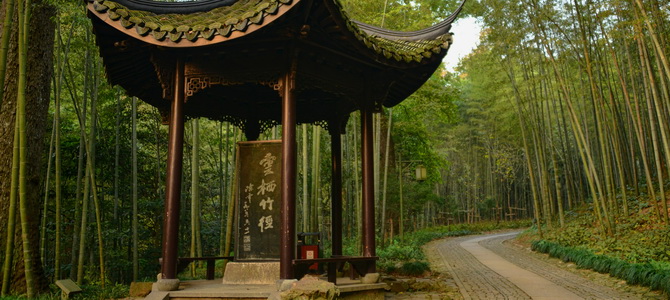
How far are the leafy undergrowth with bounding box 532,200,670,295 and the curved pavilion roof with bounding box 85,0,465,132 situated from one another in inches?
166

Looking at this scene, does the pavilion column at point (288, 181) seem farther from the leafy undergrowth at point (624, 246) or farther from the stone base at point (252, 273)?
the leafy undergrowth at point (624, 246)

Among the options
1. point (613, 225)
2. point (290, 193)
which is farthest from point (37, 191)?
point (613, 225)

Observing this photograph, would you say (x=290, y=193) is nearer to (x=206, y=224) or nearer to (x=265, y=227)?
(x=265, y=227)

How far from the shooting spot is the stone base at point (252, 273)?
15.4 feet

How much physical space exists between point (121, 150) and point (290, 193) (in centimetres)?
654

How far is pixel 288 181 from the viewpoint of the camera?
4121mm

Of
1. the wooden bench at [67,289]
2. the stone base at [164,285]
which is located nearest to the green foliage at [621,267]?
the stone base at [164,285]

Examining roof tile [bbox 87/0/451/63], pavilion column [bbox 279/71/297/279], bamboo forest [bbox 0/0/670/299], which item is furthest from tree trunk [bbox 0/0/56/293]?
pavilion column [bbox 279/71/297/279]

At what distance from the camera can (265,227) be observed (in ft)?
16.3

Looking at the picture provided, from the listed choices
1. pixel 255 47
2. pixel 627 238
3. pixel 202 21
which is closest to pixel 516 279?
pixel 627 238

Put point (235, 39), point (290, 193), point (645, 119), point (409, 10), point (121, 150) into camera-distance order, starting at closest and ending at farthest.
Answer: point (235, 39)
point (290, 193)
point (121, 150)
point (409, 10)
point (645, 119)

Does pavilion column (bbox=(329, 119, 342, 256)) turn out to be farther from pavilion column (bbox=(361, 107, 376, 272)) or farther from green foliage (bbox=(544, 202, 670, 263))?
green foliage (bbox=(544, 202, 670, 263))

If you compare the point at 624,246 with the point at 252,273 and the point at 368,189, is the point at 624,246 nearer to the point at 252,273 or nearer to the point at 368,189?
the point at 368,189

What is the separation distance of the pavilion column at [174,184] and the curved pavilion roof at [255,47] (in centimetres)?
12
